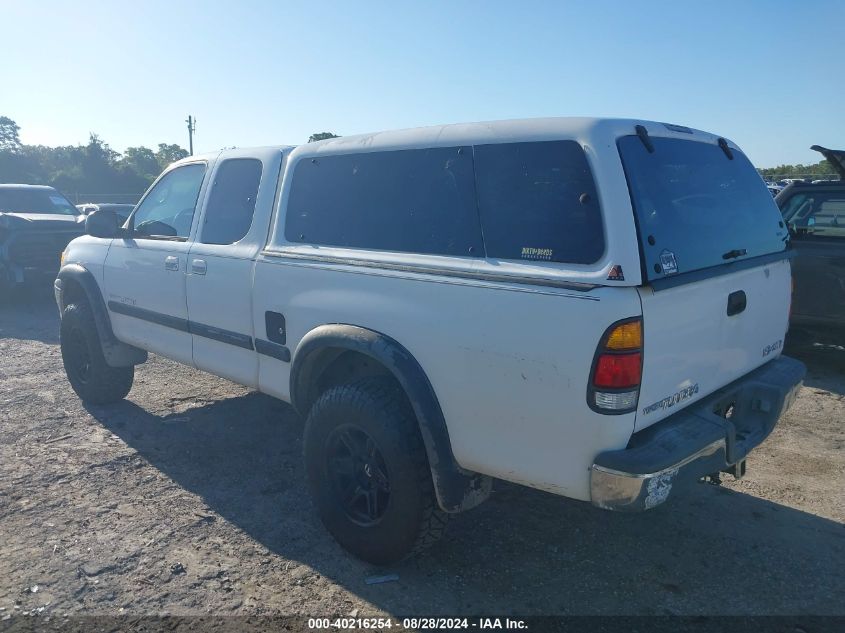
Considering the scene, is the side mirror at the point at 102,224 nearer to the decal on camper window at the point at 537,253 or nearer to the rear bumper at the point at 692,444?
the decal on camper window at the point at 537,253

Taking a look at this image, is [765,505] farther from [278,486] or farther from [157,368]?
[157,368]

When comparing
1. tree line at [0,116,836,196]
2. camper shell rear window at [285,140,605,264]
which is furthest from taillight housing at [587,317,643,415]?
tree line at [0,116,836,196]

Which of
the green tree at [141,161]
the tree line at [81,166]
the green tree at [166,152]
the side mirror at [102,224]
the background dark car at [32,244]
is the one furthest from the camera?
the green tree at [166,152]

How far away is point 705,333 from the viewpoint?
2785 millimetres

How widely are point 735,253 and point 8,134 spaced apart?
64946 mm

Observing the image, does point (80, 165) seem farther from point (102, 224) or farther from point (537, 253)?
point (537, 253)

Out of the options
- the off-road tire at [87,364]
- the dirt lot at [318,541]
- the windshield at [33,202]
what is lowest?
the dirt lot at [318,541]

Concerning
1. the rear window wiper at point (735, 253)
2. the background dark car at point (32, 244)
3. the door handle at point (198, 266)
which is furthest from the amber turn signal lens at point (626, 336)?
the background dark car at point (32, 244)

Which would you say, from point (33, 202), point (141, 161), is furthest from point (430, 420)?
point (141, 161)

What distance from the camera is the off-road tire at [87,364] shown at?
5297 mm

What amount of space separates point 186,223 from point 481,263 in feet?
8.65

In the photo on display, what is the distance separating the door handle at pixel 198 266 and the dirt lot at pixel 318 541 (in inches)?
50.6

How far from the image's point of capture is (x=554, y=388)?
96.3 inches

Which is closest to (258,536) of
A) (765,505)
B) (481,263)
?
(481,263)
